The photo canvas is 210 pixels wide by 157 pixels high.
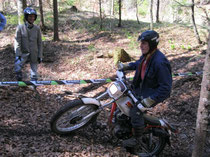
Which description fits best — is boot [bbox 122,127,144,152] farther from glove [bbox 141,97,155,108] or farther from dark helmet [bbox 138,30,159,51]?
dark helmet [bbox 138,30,159,51]

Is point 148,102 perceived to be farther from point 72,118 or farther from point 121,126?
point 72,118

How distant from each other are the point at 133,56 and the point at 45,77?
6083mm

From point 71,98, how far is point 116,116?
349 centimetres

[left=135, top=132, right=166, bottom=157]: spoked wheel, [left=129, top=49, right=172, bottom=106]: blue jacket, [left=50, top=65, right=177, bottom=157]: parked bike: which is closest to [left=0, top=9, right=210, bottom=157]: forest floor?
[left=50, top=65, right=177, bottom=157]: parked bike

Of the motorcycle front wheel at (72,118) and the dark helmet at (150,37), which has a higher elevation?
the dark helmet at (150,37)

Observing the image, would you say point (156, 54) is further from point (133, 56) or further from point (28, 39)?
point (133, 56)

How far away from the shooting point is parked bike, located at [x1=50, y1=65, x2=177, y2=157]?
3840 mm

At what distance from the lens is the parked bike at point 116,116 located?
3840 mm

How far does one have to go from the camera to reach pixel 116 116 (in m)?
4.15

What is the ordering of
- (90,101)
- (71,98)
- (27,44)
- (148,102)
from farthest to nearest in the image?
1. (71,98)
2. (27,44)
3. (90,101)
4. (148,102)

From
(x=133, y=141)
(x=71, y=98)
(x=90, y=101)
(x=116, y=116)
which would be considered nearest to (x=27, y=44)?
(x=71, y=98)

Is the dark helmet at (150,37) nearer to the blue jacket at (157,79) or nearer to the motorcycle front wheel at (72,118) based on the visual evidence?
the blue jacket at (157,79)

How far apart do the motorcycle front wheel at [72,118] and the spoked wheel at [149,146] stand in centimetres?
132

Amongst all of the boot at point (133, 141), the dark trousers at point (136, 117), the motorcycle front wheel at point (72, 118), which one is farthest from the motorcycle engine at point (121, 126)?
the motorcycle front wheel at point (72, 118)
